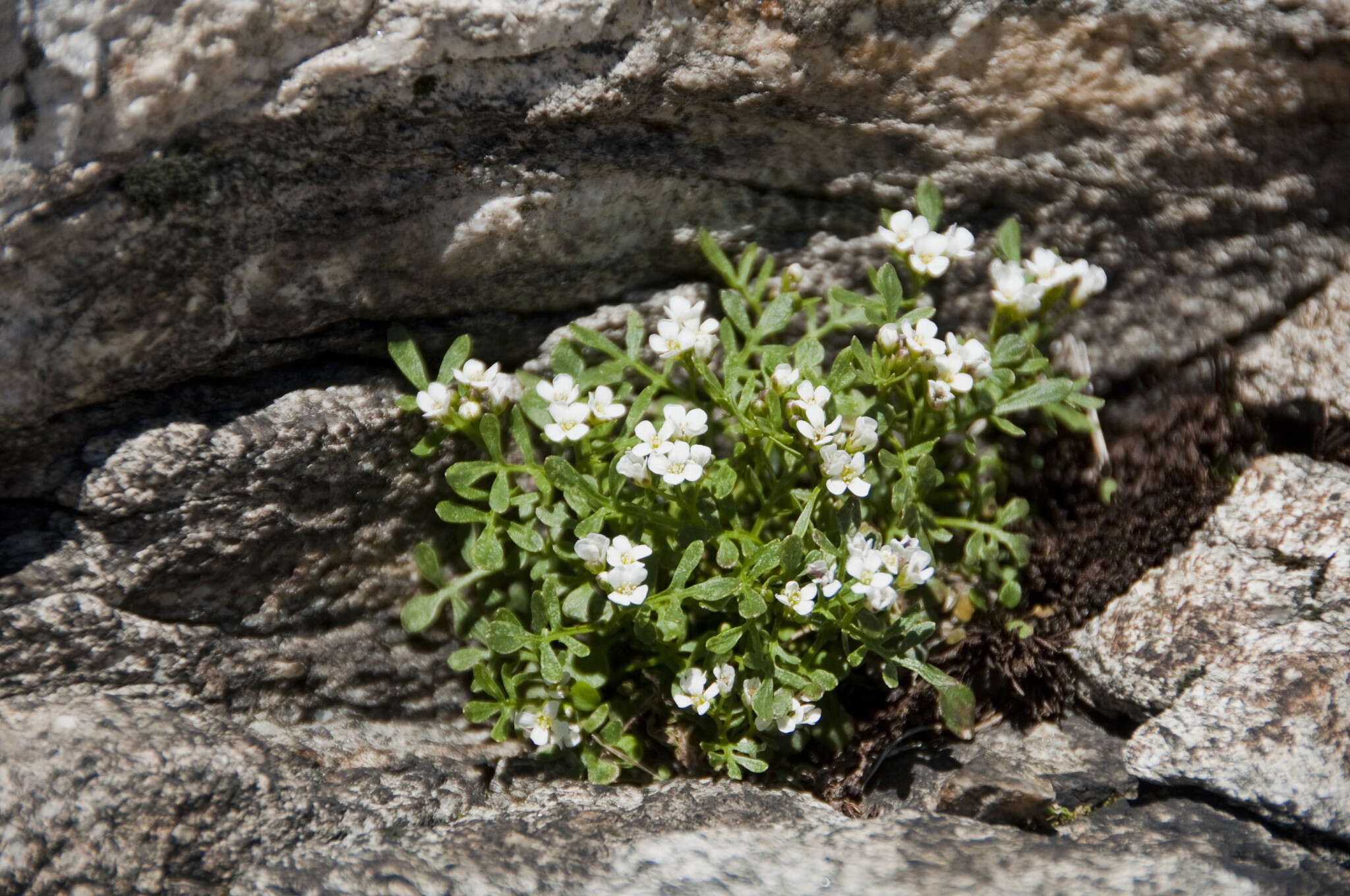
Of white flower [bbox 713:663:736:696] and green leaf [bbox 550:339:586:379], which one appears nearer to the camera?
white flower [bbox 713:663:736:696]

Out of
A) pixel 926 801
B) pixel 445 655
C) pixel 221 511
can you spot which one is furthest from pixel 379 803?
pixel 926 801

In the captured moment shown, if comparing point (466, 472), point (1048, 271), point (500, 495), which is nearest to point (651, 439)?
point (500, 495)

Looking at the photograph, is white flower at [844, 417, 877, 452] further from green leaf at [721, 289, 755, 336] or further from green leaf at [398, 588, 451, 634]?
green leaf at [398, 588, 451, 634]

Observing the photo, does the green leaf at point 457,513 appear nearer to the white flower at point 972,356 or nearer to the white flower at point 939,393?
the white flower at point 939,393

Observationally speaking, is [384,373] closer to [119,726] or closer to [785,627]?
[119,726]

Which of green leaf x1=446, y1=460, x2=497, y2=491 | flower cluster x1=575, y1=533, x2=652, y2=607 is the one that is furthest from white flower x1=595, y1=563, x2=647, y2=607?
green leaf x1=446, y1=460, x2=497, y2=491

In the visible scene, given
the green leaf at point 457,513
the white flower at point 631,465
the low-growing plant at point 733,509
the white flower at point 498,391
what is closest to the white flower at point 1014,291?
the low-growing plant at point 733,509

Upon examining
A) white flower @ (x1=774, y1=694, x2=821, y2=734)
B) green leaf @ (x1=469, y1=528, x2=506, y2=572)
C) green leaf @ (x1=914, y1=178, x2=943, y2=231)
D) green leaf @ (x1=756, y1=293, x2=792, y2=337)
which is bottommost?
white flower @ (x1=774, y1=694, x2=821, y2=734)
